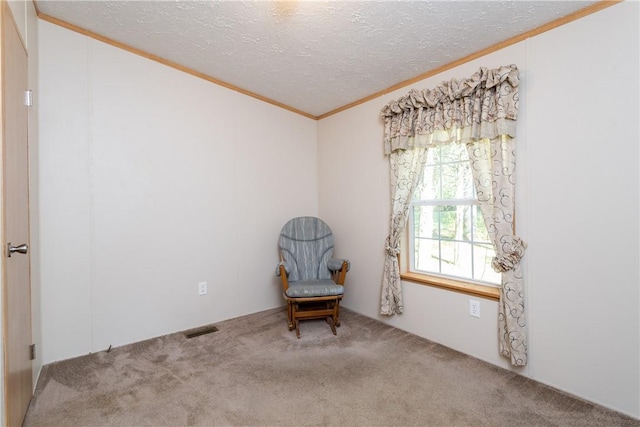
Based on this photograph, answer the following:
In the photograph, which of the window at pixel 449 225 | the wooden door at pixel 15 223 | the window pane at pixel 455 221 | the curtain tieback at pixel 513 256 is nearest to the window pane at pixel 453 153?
the window at pixel 449 225

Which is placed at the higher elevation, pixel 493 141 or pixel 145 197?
pixel 493 141

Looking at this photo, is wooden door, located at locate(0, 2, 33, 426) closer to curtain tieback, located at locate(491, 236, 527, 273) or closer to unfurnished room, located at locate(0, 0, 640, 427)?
unfurnished room, located at locate(0, 0, 640, 427)

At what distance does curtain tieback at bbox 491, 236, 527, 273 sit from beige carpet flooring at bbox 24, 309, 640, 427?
0.72m

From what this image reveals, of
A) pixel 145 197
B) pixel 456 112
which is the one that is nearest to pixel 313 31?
pixel 456 112

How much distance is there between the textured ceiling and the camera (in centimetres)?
187

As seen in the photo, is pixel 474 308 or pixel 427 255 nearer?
pixel 474 308

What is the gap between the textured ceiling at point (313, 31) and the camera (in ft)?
6.13

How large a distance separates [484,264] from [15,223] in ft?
9.58

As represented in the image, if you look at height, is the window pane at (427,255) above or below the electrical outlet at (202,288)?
above

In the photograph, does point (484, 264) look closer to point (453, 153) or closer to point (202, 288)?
point (453, 153)

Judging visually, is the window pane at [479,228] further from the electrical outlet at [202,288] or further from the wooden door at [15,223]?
the wooden door at [15,223]

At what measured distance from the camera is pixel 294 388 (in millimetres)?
1908

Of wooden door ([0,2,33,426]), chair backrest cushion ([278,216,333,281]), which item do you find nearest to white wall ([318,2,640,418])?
chair backrest cushion ([278,216,333,281])

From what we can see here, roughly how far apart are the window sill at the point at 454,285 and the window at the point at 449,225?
0.18 feet
